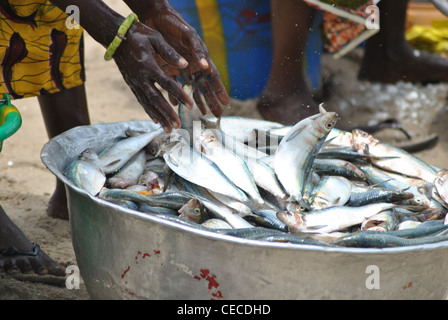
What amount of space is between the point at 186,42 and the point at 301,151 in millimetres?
623

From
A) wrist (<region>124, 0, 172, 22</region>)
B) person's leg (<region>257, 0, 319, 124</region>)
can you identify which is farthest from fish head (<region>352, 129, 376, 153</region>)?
person's leg (<region>257, 0, 319, 124</region>)

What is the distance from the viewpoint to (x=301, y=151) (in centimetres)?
212

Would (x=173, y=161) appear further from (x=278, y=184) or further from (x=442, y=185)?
(x=442, y=185)

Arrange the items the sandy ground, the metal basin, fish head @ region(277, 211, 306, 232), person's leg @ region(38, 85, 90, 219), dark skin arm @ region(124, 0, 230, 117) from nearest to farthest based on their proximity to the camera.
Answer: the metal basin
fish head @ region(277, 211, 306, 232)
dark skin arm @ region(124, 0, 230, 117)
person's leg @ region(38, 85, 90, 219)
the sandy ground

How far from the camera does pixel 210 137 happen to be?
2.19 m

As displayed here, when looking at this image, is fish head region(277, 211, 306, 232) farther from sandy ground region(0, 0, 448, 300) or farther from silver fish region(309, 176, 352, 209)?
sandy ground region(0, 0, 448, 300)

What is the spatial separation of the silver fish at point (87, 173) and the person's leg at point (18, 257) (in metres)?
0.64

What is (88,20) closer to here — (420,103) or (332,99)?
(332,99)

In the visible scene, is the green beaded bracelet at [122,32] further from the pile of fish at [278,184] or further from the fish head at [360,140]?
the fish head at [360,140]

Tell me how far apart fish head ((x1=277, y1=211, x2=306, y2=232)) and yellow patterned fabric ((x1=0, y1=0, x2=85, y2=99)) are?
4.85 feet

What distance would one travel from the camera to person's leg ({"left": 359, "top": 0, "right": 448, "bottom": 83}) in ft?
16.7

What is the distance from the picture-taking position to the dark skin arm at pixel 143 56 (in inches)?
74.4

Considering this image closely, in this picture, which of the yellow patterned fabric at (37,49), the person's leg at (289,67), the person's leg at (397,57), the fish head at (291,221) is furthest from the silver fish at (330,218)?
the person's leg at (397,57)

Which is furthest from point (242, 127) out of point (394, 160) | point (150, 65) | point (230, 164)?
point (150, 65)
